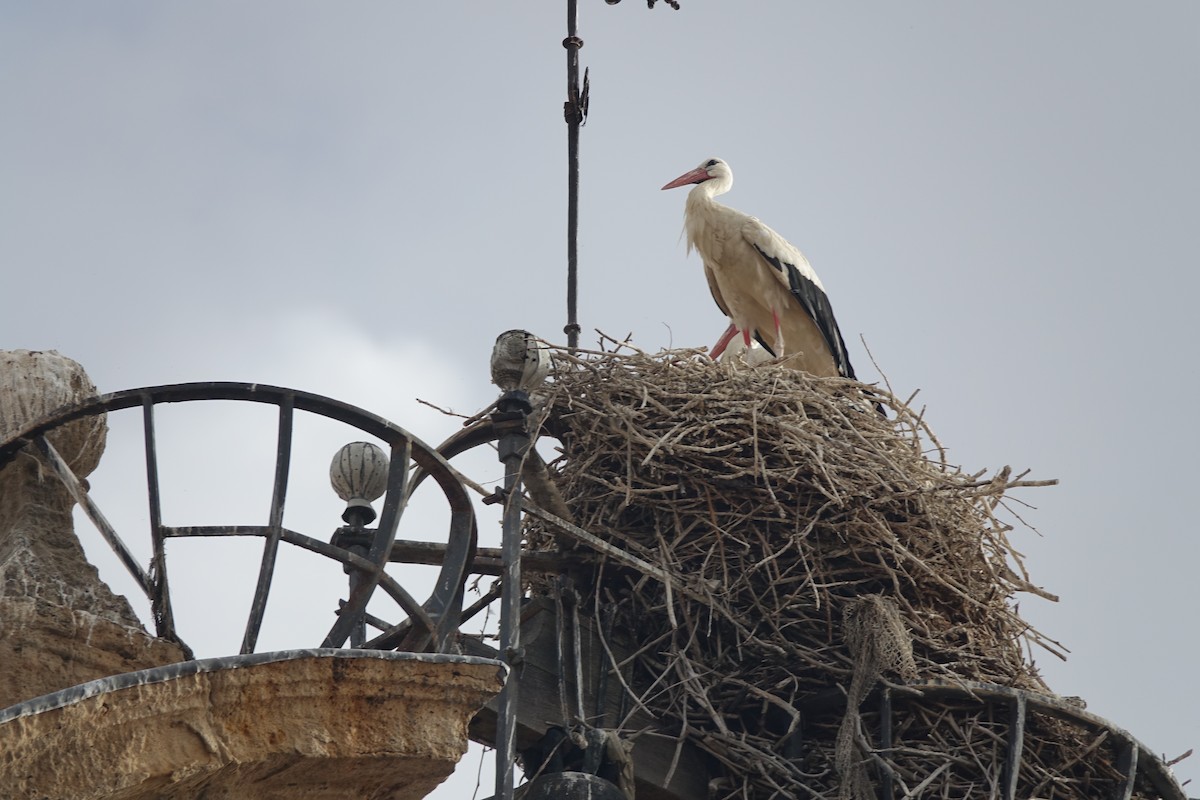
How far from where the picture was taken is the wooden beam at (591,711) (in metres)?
6.93

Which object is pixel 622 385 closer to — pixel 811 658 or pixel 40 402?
pixel 811 658

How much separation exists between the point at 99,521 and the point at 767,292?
6616 millimetres

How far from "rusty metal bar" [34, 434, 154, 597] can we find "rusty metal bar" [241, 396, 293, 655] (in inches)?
12.3

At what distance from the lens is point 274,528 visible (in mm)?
5035

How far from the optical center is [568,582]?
7.48m

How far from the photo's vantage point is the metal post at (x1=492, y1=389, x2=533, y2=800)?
618 cm

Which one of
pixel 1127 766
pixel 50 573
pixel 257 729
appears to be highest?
pixel 1127 766

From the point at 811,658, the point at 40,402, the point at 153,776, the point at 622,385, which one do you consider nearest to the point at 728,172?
the point at 622,385

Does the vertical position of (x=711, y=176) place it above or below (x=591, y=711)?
above

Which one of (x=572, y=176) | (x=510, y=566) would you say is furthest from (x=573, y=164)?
(x=510, y=566)

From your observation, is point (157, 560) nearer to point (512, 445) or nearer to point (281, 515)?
point (281, 515)

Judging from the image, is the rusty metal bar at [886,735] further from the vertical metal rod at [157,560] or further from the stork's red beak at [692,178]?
the stork's red beak at [692,178]

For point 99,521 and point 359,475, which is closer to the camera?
point 99,521

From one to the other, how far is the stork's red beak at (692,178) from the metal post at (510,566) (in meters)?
5.90
